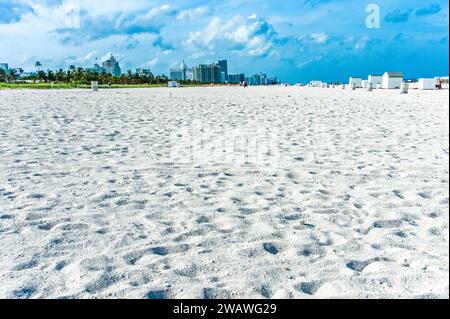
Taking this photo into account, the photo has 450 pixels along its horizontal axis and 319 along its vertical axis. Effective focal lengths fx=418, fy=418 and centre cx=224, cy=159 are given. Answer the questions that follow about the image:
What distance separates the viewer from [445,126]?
1011cm

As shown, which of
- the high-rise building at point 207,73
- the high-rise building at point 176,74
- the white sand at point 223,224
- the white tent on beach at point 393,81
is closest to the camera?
the white sand at point 223,224

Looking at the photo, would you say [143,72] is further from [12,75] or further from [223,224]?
[223,224]

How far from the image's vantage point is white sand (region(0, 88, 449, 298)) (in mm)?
2668

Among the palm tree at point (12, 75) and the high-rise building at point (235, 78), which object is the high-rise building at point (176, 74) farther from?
the palm tree at point (12, 75)

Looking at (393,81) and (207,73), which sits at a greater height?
(207,73)

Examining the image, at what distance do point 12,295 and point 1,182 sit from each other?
9.27 feet

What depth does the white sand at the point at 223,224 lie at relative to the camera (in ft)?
8.75

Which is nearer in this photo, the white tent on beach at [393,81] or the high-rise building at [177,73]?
the white tent on beach at [393,81]

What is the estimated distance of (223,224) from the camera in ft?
12.1

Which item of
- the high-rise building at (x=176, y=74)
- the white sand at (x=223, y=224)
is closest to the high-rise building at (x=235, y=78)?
the high-rise building at (x=176, y=74)

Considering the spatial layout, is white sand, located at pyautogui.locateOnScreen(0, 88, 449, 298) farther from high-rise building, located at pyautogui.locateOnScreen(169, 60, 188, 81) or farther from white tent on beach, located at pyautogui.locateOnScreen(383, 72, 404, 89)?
high-rise building, located at pyautogui.locateOnScreen(169, 60, 188, 81)

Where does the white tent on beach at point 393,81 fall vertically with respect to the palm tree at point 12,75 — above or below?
below

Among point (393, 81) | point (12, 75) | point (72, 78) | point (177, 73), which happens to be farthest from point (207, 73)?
point (393, 81)

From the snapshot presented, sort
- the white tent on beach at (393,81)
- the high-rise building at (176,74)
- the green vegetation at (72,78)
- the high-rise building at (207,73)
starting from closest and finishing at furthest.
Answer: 1. the white tent on beach at (393,81)
2. the green vegetation at (72,78)
3. the high-rise building at (207,73)
4. the high-rise building at (176,74)
